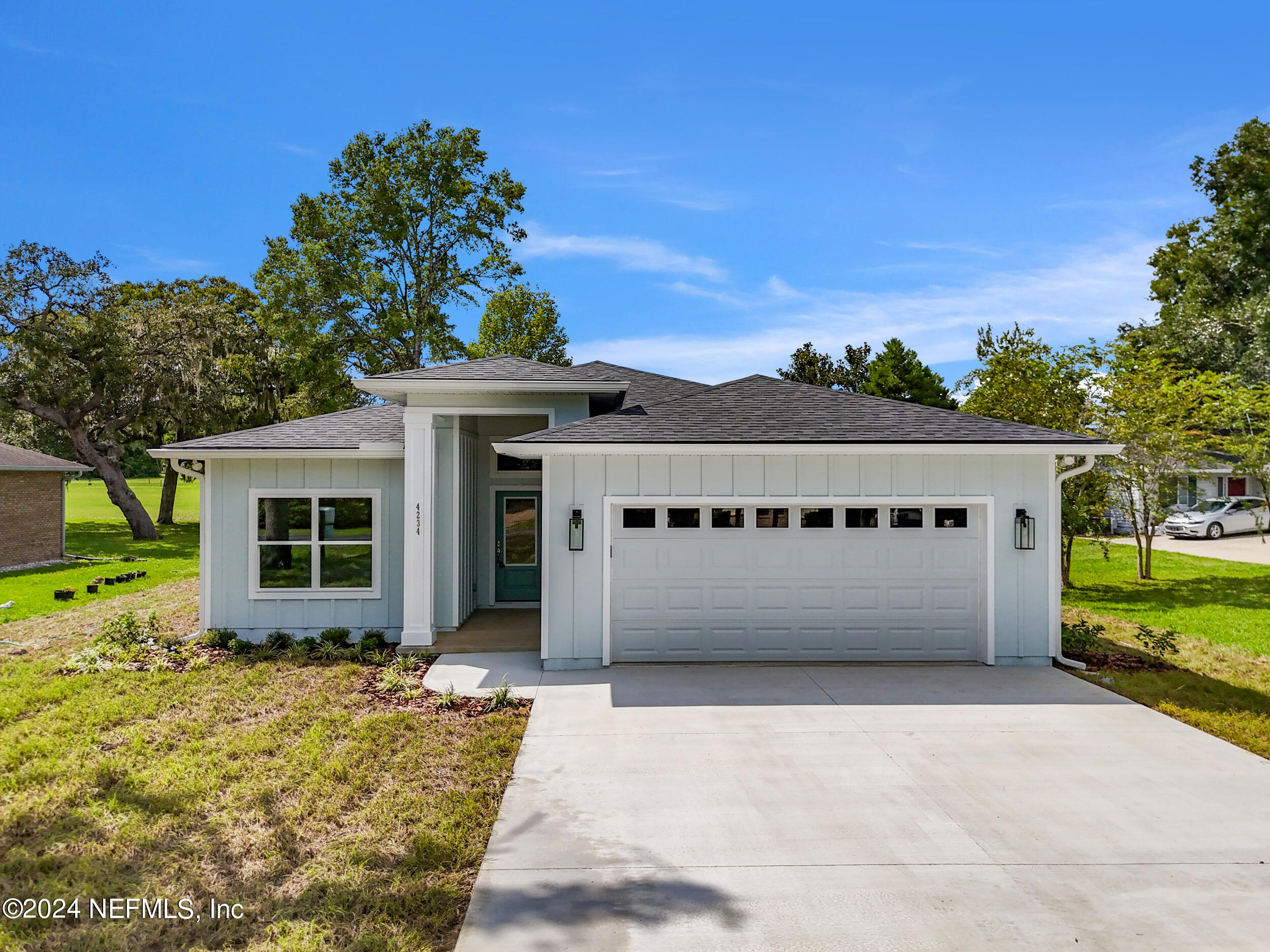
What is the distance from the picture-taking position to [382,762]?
581cm

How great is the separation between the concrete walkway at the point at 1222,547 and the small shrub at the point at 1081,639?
1316 centimetres

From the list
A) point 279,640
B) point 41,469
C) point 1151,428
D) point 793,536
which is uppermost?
point 1151,428

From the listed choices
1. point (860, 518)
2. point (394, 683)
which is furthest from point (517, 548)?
point (860, 518)

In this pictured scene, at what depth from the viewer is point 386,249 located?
88.6 ft

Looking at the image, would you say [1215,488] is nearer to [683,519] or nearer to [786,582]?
[786,582]

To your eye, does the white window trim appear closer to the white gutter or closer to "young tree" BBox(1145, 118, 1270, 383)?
the white gutter

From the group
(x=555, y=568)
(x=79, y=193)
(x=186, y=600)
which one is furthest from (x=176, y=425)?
(x=555, y=568)

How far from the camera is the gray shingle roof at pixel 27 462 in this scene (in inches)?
774

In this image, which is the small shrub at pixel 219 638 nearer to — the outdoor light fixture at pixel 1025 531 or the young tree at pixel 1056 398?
the outdoor light fixture at pixel 1025 531

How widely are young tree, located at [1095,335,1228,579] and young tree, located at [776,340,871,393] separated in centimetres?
1966

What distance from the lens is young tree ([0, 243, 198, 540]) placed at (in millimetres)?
24484

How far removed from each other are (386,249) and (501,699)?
77.8 feet

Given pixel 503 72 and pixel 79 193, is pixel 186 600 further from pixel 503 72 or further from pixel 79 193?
pixel 79 193

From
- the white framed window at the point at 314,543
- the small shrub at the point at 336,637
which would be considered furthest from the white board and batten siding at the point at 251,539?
the small shrub at the point at 336,637
